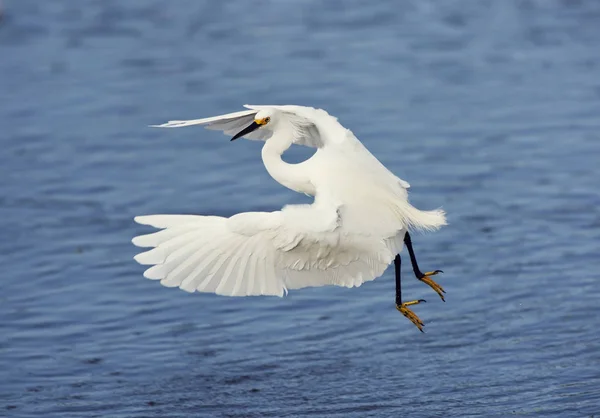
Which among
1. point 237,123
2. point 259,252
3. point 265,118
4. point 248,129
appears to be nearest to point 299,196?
point 237,123

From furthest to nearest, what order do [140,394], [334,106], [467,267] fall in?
[334,106] → [467,267] → [140,394]

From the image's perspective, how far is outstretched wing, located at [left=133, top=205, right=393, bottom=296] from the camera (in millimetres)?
5883

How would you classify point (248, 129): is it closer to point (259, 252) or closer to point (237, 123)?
point (237, 123)

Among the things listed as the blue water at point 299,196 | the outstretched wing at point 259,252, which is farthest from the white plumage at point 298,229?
the blue water at point 299,196

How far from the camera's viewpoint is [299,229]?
615 cm

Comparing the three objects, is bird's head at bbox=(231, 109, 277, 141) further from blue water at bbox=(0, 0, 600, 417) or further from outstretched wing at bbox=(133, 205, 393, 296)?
blue water at bbox=(0, 0, 600, 417)

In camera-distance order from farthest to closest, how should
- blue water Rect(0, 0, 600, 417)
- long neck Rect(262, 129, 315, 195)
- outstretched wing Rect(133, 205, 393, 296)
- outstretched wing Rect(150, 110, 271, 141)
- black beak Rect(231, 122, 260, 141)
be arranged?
blue water Rect(0, 0, 600, 417) < outstretched wing Rect(150, 110, 271, 141) < black beak Rect(231, 122, 260, 141) < long neck Rect(262, 129, 315, 195) < outstretched wing Rect(133, 205, 393, 296)

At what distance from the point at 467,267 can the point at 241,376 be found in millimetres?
2342

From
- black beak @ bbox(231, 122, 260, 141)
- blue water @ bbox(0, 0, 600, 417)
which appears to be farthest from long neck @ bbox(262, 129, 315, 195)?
blue water @ bbox(0, 0, 600, 417)

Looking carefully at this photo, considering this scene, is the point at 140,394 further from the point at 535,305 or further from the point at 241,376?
the point at 535,305

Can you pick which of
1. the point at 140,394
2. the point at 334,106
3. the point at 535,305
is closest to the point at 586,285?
the point at 535,305

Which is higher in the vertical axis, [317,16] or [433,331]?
[317,16]

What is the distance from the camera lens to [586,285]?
9.48 m

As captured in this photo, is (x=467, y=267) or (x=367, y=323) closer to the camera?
(x=367, y=323)
